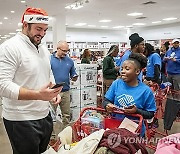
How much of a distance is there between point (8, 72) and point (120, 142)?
83 centimetres

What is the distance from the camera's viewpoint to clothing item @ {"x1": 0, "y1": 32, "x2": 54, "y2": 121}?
1.64 metres

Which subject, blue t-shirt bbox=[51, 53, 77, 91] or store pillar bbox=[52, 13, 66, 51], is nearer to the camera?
blue t-shirt bbox=[51, 53, 77, 91]

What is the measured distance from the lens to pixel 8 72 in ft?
5.32

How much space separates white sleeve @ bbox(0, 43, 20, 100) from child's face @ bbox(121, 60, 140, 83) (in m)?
1.00

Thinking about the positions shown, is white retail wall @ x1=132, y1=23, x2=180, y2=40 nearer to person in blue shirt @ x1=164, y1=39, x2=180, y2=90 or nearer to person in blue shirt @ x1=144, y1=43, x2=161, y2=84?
person in blue shirt @ x1=164, y1=39, x2=180, y2=90

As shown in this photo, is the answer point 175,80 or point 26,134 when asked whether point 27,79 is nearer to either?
point 26,134

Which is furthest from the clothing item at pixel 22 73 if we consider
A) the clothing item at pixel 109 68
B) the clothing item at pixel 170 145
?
the clothing item at pixel 109 68

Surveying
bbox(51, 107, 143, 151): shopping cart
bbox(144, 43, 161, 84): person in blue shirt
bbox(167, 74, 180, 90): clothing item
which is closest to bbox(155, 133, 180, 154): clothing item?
bbox(51, 107, 143, 151): shopping cart

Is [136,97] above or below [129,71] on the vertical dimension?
below

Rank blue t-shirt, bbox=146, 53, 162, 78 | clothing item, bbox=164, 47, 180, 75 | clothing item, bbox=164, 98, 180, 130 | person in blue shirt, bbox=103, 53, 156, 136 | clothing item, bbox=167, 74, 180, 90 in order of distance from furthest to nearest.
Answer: clothing item, bbox=164, 47, 180, 75 → clothing item, bbox=167, 74, 180, 90 → blue t-shirt, bbox=146, 53, 162, 78 → clothing item, bbox=164, 98, 180, 130 → person in blue shirt, bbox=103, 53, 156, 136

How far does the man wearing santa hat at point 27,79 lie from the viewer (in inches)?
67.1

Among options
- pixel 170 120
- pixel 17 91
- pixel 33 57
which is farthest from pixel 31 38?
pixel 170 120

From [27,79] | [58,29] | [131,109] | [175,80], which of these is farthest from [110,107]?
[58,29]

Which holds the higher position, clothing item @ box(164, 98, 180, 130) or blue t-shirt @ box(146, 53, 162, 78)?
blue t-shirt @ box(146, 53, 162, 78)
